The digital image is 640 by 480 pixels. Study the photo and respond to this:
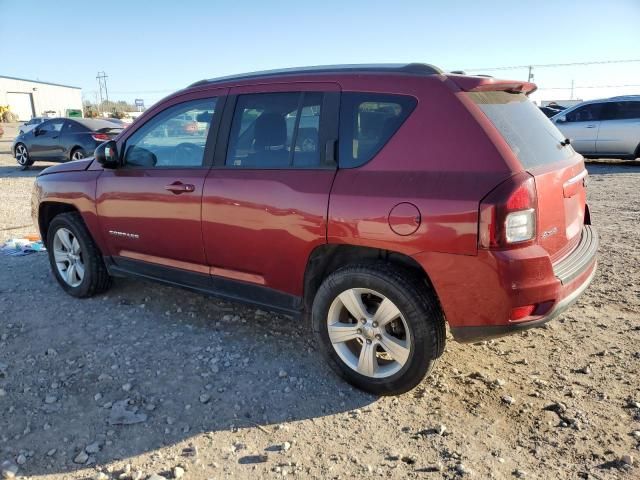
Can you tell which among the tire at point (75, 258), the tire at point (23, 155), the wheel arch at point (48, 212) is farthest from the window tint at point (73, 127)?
the tire at point (75, 258)

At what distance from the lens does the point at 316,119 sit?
3.18 metres

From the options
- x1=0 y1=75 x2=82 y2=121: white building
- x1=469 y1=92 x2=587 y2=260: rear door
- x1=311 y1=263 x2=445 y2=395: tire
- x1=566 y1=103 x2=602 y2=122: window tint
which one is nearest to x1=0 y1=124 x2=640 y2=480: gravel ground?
x1=311 y1=263 x2=445 y2=395: tire

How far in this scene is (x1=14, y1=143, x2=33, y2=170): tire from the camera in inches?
607

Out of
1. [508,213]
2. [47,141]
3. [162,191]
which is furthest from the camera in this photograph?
[47,141]

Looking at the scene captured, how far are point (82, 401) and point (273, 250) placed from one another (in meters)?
1.45

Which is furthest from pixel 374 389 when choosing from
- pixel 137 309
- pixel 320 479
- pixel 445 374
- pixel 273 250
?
pixel 137 309

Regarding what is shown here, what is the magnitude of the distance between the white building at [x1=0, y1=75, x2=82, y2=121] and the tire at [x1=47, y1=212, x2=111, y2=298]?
2580 inches

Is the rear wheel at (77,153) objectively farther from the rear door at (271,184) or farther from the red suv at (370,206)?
the rear door at (271,184)

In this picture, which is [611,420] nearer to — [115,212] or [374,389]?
[374,389]

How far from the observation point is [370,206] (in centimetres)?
281

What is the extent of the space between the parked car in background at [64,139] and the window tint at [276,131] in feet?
36.0

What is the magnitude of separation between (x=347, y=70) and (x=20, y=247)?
5.01 metres

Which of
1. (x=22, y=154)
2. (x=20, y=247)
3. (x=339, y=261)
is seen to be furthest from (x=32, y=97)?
(x=339, y=261)

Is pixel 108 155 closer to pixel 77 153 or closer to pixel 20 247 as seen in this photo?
pixel 20 247
